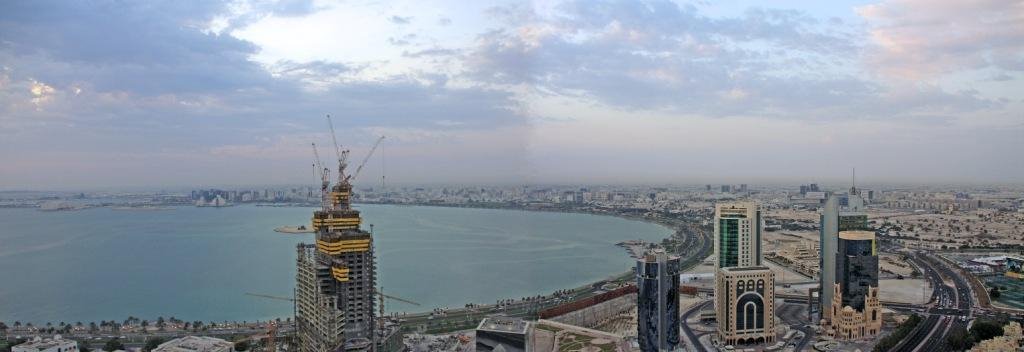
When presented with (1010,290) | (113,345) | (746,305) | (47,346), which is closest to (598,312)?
(746,305)

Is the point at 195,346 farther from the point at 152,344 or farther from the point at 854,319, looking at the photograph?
the point at 854,319

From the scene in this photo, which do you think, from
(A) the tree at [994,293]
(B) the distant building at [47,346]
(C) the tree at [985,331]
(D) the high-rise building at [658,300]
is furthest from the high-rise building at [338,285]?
(A) the tree at [994,293]

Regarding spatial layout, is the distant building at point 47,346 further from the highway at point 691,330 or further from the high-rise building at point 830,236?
the high-rise building at point 830,236

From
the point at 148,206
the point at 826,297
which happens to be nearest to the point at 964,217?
the point at 826,297

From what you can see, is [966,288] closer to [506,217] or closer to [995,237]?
[995,237]

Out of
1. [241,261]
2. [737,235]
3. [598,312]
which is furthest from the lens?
[241,261]

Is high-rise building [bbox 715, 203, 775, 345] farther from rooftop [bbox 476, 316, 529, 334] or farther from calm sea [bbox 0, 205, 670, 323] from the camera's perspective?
calm sea [bbox 0, 205, 670, 323]

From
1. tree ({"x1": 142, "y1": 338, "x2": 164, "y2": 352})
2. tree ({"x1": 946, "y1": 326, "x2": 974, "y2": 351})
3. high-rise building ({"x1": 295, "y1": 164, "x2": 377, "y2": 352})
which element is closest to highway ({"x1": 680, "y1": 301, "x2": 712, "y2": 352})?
tree ({"x1": 946, "y1": 326, "x2": 974, "y2": 351})
